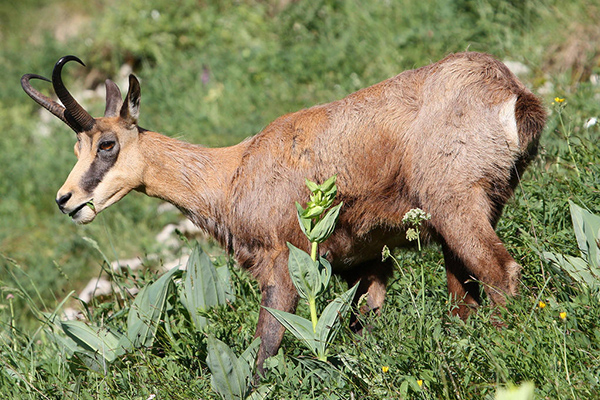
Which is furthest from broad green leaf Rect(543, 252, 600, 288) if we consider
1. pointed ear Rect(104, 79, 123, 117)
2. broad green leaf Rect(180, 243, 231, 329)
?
pointed ear Rect(104, 79, 123, 117)

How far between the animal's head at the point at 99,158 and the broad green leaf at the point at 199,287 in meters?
0.73

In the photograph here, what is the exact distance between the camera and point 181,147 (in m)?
4.88

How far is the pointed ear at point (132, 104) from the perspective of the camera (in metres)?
4.68

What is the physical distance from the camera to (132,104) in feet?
15.7

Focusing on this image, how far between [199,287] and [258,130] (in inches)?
145

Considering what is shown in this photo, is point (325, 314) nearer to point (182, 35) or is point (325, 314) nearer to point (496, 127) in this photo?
point (496, 127)

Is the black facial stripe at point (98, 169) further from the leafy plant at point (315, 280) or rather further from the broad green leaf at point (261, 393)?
the broad green leaf at point (261, 393)

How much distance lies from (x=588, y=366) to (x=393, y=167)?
1.59 m

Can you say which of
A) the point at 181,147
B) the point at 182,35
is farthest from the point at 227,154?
the point at 182,35

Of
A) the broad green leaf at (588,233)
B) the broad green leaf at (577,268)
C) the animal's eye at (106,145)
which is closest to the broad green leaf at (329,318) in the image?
the broad green leaf at (577,268)

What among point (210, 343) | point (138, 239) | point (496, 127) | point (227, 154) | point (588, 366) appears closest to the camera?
point (588, 366)

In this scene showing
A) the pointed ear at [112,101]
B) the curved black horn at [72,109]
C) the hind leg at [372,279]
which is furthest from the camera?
the pointed ear at [112,101]

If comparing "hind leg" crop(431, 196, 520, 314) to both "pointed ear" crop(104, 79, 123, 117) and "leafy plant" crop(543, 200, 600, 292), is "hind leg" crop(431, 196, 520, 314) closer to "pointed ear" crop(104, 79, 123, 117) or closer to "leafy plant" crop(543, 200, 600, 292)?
"leafy plant" crop(543, 200, 600, 292)

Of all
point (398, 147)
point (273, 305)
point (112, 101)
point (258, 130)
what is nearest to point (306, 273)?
point (273, 305)
